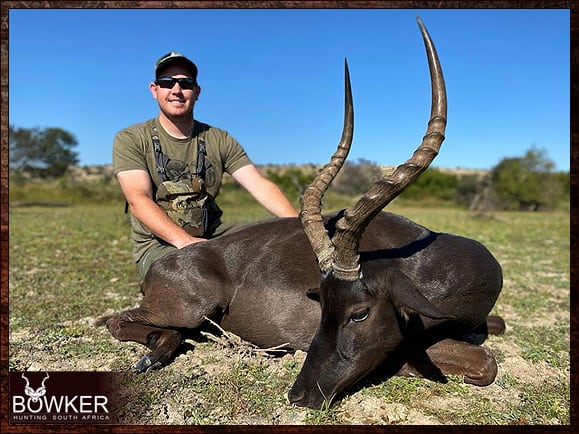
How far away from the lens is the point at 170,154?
5746 millimetres

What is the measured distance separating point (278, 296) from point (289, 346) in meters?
0.46

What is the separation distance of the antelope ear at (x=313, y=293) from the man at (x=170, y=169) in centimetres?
153

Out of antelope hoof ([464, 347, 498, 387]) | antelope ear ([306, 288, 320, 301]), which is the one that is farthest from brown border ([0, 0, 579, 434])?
antelope ear ([306, 288, 320, 301])

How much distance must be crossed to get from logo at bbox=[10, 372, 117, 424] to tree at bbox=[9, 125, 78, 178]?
39.7 meters

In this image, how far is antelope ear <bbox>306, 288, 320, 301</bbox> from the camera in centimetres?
400

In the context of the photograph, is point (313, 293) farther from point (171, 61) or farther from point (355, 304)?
point (171, 61)

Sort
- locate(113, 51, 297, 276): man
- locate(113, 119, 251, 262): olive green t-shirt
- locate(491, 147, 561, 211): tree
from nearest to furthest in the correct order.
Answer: locate(113, 51, 297, 276): man, locate(113, 119, 251, 262): olive green t-shirt, locate(491, 147, 561, 211): tree

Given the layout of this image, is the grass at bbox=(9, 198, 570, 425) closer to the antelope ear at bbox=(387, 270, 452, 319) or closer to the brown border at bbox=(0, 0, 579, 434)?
the brown border at bbox=(0, 0, 579, 434)

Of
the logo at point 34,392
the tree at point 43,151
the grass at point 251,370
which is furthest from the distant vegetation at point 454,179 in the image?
the logo at point 34,392

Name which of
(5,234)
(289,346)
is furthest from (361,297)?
(5,234)

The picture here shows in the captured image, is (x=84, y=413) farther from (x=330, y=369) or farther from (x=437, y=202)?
(x=437, y=202)

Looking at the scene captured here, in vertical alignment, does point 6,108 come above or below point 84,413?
above

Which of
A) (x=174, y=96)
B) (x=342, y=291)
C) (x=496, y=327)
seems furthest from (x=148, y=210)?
(x=496, y=327)
